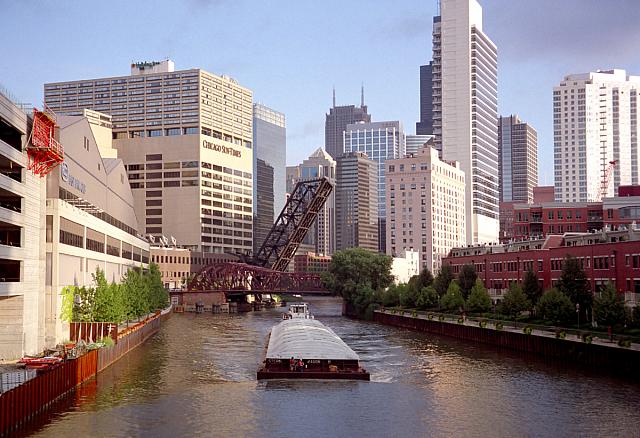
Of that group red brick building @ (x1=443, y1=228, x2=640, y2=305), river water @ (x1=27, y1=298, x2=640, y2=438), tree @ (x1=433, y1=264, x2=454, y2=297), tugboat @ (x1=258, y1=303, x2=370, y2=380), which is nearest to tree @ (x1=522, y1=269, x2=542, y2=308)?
red brick building @ (x1=443, y1=228, x2=640, y2=305)

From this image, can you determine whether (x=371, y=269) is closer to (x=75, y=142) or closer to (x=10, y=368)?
(x=75, y=142)

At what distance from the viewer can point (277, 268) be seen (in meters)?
187

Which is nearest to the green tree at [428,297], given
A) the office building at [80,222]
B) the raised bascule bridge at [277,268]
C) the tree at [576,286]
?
the tree at [576,286]

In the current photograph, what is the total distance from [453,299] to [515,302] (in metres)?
21.2

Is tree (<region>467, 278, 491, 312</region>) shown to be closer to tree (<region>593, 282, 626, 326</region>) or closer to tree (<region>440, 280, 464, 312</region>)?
tree (<region>440, 280, 464, 312</region>)

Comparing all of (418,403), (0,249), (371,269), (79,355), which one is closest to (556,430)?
(418,403)

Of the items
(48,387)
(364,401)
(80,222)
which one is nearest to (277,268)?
(80,222)

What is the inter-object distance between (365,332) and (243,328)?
63.8 feet

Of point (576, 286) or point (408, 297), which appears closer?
point (576, 286)

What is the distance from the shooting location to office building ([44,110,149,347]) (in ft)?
214

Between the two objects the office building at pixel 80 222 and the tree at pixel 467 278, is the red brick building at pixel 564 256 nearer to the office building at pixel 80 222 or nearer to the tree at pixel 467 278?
the tree at pixel 467 278

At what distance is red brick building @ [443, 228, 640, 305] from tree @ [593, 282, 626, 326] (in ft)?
42.5

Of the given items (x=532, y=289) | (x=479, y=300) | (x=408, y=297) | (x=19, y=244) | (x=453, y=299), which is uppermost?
(x=19, y=244)

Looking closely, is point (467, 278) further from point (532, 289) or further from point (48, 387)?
point (48, 387)
